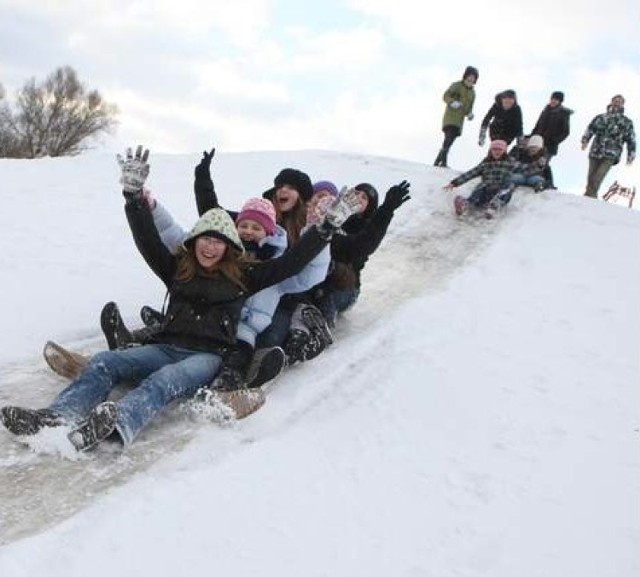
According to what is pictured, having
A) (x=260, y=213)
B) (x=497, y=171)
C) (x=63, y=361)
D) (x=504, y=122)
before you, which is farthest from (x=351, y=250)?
(x=504, y=122)

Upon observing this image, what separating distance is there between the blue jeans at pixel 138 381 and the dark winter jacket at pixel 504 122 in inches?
325

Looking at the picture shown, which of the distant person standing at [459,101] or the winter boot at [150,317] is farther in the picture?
the distant person standing at [459,101]

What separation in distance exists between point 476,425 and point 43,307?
315cm

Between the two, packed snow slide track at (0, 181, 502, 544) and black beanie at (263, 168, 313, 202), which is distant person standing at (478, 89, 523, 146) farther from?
black beanie at (263, 168, 313, 202)

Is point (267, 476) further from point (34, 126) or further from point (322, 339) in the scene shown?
point (34, 126)

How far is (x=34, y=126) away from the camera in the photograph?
3741 cm

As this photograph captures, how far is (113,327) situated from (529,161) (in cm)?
789

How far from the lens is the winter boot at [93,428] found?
3.32 meters

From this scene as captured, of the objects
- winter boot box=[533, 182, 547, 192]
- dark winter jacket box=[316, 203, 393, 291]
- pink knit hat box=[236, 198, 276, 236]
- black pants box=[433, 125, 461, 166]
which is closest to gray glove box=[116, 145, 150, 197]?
pink knit hat box=[236, 198, 276, 236]

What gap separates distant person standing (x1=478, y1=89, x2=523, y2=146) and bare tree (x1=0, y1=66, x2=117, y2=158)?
30.2 meters

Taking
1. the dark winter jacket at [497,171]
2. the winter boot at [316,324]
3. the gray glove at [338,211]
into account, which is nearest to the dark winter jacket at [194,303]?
the gray glove at [338,211]

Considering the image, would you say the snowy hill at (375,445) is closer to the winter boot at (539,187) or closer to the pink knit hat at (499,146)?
the pink knit hat at (499,146)

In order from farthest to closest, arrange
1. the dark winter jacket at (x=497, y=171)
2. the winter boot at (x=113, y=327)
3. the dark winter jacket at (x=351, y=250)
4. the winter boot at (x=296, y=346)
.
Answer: the dark winter jacket at (x=497, y=171)
the dark winter jacket at (x=351, y=250)
the winter boot at (x=296, y=346)
the winter boot at (x=113, y=327)

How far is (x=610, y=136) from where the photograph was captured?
10883 millimetres
